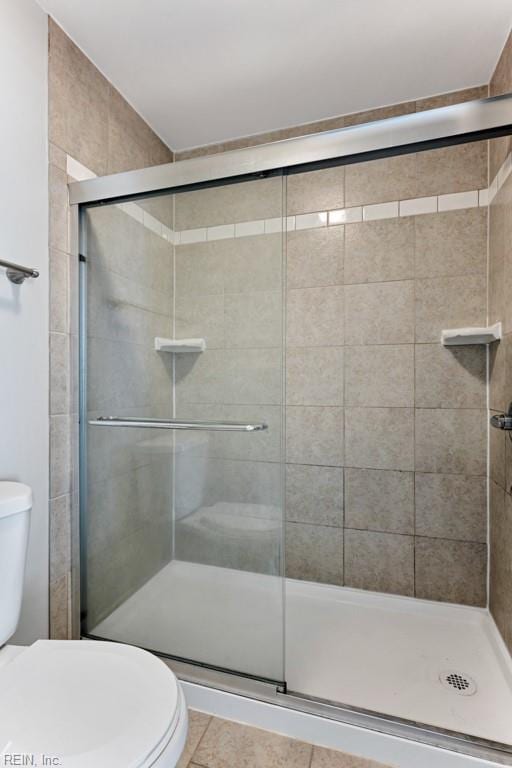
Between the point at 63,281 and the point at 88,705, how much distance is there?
1308mm

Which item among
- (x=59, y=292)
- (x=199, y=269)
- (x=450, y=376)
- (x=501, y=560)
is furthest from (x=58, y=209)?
(x=501, y=560)

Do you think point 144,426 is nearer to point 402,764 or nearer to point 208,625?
A: point 208,625

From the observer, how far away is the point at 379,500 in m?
2.05

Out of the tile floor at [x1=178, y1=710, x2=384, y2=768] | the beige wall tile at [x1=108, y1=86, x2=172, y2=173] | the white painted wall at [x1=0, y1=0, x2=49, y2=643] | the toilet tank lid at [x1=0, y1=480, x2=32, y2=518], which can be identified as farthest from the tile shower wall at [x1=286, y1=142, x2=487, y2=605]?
the toilet tank lid at [x1=0, y1=480, x2=32, y2=518]

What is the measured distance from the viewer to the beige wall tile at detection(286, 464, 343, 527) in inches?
83.1

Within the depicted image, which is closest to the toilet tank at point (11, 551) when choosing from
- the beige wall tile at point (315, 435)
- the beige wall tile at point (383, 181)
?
the beige wall tile at point (315, 435)

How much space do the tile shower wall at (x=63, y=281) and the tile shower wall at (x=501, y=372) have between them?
1.61m

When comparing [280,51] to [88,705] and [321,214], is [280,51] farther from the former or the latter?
[88,705]

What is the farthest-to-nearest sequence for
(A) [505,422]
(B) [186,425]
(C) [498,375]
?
1. (C) [498,375]
2. (B) [186,425]
3. (A) [505,422]

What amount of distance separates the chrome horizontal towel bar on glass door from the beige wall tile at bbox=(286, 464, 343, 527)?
0.86 meters

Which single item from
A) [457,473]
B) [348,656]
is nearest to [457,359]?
[457,473]

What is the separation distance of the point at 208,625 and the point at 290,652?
0.38m

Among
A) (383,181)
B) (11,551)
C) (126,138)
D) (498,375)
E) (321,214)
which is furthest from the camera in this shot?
(321,214)

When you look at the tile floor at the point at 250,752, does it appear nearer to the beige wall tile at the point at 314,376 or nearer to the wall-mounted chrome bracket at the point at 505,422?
the wall-mounted chrome bracket at the point at 505,422
